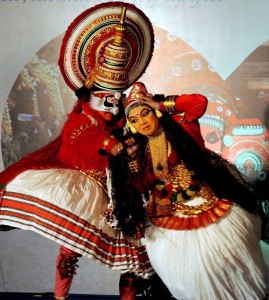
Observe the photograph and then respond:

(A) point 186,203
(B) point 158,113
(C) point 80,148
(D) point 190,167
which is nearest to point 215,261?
(A) point 186,203

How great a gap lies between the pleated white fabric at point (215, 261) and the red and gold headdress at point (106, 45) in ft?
2.40

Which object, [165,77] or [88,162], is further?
[165,77]

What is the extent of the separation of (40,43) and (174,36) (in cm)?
74

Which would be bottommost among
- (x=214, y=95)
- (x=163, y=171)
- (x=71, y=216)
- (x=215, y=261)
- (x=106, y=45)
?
(x=215, y=261)

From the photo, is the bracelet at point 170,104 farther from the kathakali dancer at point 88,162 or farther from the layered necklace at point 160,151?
the kathakali dancer at point 88,162

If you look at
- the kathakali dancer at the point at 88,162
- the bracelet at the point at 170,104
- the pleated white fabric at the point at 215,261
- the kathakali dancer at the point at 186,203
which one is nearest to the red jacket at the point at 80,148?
the kathakali dancer at the point at 88,162

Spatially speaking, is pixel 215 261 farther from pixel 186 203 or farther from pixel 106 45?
pixel 106 45

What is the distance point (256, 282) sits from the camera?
5.66 ft

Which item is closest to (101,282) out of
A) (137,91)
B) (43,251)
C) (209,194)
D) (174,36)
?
(43,251)

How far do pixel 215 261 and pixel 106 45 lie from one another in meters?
1.01

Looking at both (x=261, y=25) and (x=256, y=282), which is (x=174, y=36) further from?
(x=256, y=282)

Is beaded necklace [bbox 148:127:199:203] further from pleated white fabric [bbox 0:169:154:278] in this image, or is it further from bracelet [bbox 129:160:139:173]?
pleated white fabric [bbox 0:169:154:278]

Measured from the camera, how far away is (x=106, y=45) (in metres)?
2.05

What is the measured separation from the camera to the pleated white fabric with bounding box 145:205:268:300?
169 centimetres
